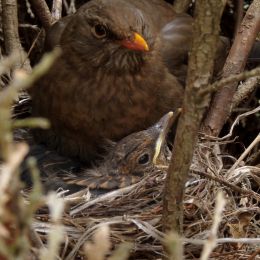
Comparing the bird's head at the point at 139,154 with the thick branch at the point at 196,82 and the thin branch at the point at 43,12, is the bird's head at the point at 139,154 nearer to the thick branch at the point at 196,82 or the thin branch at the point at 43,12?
the thin branch at the point at 43,12

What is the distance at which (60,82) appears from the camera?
3814 millimetres

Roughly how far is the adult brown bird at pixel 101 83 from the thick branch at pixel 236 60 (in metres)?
0.28

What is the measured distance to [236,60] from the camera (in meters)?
3.67

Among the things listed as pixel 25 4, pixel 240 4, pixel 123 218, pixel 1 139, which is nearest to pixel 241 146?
pixel 240 4

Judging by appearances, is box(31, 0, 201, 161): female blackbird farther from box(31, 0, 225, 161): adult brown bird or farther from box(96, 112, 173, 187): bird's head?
box(96, 112, 173, 187): bird's head

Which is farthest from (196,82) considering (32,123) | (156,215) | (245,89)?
(245,89)

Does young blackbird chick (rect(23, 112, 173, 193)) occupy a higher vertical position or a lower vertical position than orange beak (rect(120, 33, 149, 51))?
lower

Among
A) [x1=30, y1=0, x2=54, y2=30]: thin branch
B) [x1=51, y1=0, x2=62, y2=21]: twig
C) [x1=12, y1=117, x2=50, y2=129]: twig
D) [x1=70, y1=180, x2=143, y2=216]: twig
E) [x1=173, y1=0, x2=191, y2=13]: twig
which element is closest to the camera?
[x1=12, y1=117, x2=50, y2=129]: twig

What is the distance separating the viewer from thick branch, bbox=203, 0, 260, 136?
3.65 m

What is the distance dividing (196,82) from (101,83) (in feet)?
6.52

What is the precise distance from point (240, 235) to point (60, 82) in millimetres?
1481

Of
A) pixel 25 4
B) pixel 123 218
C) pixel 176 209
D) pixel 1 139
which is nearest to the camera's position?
pixel 1 139

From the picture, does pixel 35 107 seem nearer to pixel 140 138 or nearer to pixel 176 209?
pixel 140 138

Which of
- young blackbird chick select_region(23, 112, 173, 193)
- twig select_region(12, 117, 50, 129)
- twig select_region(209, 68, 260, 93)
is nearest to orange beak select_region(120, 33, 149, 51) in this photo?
young blackbird chick select_region(23, 112, 173, 193)
